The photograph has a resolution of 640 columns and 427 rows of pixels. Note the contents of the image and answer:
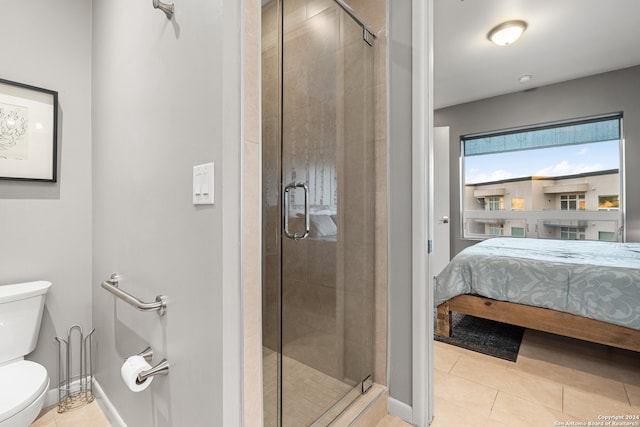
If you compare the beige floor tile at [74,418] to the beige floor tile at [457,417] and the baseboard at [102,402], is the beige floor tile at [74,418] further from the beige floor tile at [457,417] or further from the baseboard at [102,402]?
the beige floor tile at [457,417]

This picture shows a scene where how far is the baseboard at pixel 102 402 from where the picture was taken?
1.54 m

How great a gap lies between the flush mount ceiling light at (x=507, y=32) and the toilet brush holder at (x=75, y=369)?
4009 millimetres

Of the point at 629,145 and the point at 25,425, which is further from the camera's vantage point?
the point at 629,145

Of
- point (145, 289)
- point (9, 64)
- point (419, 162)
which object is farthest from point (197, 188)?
point (9, 64)

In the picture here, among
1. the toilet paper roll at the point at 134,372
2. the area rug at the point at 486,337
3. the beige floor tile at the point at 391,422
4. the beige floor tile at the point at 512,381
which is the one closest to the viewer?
the toilet paper roll at the point at 134,372

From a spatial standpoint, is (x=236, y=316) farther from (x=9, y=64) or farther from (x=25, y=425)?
(x=9, y=64)

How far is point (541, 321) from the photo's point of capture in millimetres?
2230

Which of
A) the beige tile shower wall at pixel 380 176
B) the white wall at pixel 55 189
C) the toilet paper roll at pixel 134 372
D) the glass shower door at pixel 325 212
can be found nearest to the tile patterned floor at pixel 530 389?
the beige tile shower wall at pixel 380 176

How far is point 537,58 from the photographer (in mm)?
3434

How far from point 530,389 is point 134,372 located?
2191 millimetres

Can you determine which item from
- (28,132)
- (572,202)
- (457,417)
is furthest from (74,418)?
(572,202)

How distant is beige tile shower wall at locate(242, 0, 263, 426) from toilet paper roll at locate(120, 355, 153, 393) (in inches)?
17.4

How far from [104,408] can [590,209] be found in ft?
17.3

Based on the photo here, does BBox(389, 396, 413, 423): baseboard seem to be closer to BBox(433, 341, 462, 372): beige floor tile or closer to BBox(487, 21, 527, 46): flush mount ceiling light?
BBox(433, 341, 462, 372): beige floor tile
